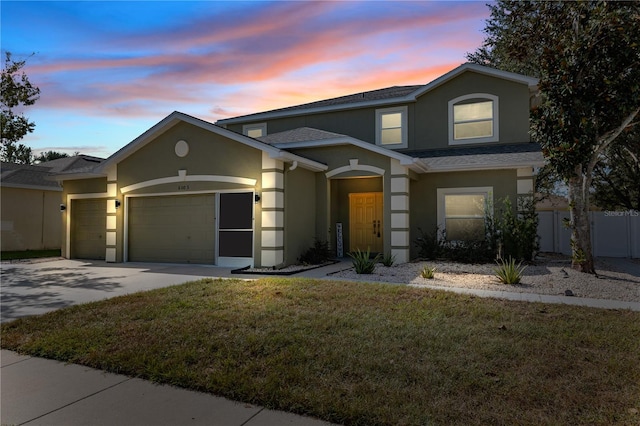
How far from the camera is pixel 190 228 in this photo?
12602mm

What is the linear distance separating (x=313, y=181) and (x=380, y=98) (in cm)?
495

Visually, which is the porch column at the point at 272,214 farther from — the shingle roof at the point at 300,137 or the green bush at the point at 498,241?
the green bush at the point at 498,241

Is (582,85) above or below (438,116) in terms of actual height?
below

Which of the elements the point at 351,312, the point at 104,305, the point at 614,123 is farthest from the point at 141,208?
the point at 614,123

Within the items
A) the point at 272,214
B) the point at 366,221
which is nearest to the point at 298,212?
the point at 272,214

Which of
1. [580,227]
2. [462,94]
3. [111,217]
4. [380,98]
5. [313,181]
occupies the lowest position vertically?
[580,227]

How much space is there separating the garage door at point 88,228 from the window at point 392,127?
35.7 feet

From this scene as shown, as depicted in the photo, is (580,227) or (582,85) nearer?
(582,85)

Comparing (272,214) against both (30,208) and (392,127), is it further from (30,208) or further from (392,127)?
(30,208)

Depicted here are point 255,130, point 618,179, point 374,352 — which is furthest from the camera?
point 618,179

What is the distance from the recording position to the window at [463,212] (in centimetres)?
1278

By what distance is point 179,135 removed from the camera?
12.5 metres

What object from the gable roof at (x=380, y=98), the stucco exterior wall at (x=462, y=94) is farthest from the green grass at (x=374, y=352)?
the gable roof at (x=380, y=98)

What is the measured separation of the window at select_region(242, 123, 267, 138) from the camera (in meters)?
18.0
